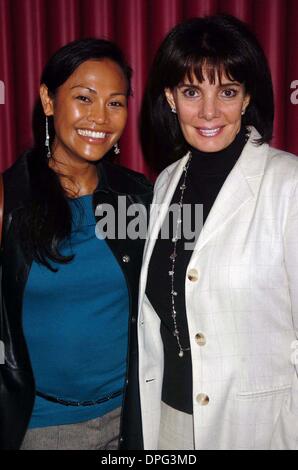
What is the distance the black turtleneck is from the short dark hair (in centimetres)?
9

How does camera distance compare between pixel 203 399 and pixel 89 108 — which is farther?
pixel 89 108

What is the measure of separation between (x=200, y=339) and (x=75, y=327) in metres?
0.37

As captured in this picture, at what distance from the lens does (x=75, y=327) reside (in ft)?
4.78

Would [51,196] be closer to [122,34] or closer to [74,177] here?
[74,177]

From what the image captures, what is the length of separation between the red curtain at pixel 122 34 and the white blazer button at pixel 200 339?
1.00m

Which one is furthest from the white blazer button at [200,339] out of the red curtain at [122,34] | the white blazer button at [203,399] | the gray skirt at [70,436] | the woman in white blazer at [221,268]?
the red curtain at [122,34]

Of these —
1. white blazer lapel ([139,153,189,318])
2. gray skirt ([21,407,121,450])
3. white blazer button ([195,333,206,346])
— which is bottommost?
gray skirt ([21,407,121,450])

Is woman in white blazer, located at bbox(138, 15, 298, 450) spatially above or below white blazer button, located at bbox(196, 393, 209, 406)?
above

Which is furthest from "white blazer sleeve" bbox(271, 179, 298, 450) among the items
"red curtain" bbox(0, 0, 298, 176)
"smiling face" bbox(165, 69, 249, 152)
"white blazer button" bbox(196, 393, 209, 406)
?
"red curtain" bbox(0, 0, 298, 176)

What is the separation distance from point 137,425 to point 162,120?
1038 mm

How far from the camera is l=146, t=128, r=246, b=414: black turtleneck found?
143 centimetres

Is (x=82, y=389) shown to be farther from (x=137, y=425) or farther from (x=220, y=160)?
(x=220, y=160)

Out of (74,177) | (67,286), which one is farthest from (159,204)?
(67,286)

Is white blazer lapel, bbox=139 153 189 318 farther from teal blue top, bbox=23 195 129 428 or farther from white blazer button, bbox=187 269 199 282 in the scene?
white blazer button, bbox=187 269 199 282
